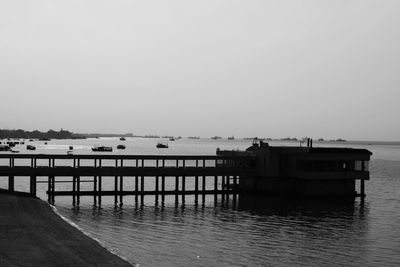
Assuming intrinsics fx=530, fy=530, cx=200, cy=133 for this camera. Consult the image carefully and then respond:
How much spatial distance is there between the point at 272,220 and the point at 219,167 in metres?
19.8

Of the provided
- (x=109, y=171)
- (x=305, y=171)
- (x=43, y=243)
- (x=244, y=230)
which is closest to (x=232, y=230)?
(x=244, y=230)

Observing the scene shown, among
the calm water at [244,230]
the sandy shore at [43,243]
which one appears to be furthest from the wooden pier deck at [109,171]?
the sandy shore at [43,243]

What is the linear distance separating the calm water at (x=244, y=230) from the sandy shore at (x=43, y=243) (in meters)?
2.43

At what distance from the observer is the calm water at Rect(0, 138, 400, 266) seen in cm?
3319

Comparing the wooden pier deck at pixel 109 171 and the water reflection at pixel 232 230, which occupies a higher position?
the wooden pier deck at pixel 109 171

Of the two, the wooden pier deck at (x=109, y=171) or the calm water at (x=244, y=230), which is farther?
the wooden pier deck at (x=109, y=171)

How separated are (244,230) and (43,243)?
61.1 feet

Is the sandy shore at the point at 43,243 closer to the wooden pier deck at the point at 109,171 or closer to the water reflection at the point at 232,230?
the water reflection at the point at 232,230

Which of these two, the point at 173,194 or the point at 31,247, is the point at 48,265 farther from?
the point at 173,194

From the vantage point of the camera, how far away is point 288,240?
39.1 metres

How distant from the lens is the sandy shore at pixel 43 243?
2573cm

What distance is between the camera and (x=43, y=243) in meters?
29.3

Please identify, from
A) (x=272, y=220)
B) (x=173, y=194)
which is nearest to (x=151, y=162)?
(x=173, y=194)

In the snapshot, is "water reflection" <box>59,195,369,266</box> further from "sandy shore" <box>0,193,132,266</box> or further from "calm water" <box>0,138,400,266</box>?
"sandy shore" <box>0,193,132,266</box>
